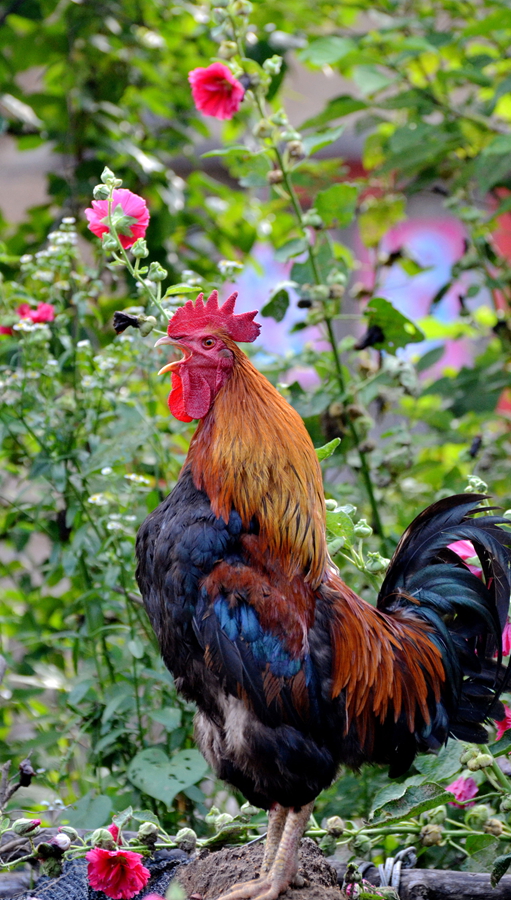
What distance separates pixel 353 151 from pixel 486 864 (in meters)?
4.99

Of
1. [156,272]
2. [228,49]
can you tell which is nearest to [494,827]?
[156,272]

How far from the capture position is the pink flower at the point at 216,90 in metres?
1.89

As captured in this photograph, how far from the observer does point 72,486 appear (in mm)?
2041

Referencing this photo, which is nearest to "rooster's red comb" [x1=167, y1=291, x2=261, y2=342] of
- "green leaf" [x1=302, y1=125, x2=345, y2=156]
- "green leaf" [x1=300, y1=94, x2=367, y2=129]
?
"green leaf" [x1=302, y1=125, x2=345, y2=156]

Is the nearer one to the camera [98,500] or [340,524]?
[340,524]

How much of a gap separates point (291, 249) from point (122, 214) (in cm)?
77

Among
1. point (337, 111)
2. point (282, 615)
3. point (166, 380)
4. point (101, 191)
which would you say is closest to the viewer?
point (282, 615)

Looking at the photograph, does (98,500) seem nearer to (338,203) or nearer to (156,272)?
(156,272)

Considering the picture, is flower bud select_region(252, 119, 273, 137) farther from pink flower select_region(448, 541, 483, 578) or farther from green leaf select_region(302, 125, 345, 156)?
pink flower select_region(448, 541, 483, 578)

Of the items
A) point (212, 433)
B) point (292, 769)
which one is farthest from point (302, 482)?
point (292, 769)

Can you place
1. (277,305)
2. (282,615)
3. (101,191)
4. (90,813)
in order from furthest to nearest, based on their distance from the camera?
(277,305) → (90,813) → (101,191) → (282,615)

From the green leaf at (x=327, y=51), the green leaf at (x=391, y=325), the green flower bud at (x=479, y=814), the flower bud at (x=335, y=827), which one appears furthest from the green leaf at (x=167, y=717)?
the green leaf at (x=327, y=51)

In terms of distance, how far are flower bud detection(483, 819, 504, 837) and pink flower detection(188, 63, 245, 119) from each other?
1630 millimetres

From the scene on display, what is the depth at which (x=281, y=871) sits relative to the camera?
4.70 feet
